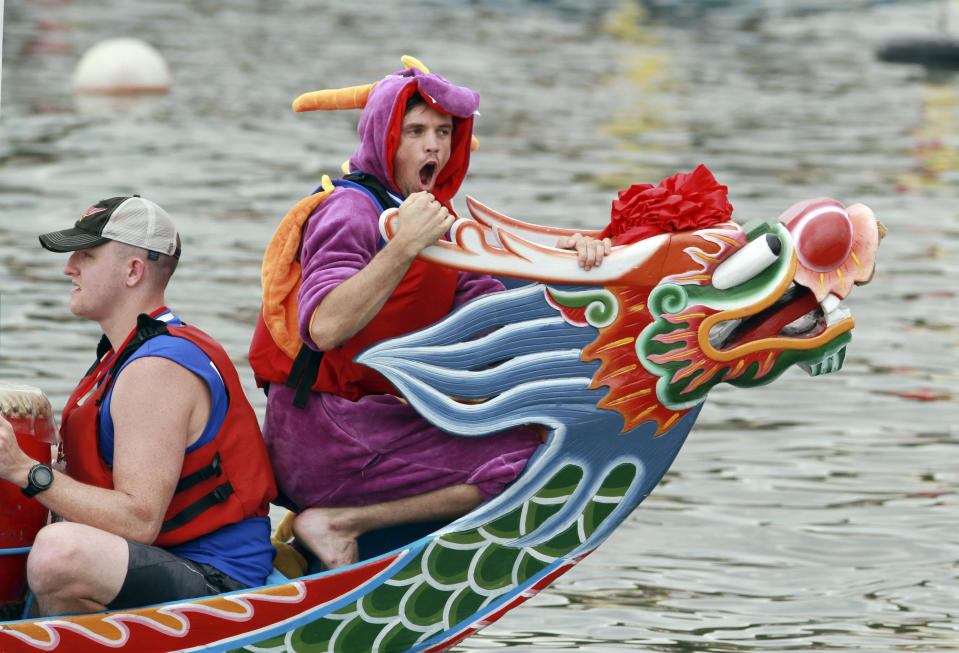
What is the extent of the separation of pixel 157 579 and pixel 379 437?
719mm

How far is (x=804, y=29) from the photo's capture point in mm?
31547

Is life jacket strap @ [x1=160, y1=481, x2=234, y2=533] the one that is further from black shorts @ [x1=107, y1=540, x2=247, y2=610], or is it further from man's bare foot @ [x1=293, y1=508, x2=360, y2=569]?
man's bare foot @ [x1=293, y1=508, x2=360, y2=569]

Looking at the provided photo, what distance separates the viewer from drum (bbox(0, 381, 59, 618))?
4.45 metres

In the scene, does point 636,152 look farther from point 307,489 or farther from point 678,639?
point 307,489

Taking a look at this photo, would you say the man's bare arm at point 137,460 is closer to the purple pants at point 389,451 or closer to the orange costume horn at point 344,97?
the purple pants at point 389,451

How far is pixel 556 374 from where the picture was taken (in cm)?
457

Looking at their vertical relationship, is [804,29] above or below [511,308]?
above

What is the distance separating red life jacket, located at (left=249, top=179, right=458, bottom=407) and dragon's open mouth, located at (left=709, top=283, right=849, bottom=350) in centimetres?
82

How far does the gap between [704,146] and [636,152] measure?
0.94 m

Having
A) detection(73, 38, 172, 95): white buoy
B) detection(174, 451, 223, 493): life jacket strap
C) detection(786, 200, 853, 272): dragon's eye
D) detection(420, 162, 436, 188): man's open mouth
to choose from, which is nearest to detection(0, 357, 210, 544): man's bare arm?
detection(174, 451, 223, 493): life jacket strap

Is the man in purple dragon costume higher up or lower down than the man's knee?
higher up

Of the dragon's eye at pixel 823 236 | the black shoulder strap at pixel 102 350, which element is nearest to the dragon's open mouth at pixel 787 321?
the dragon's eye at pixel 823 236

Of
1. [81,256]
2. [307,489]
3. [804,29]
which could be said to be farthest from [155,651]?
[804,29]

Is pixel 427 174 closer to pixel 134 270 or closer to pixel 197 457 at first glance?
pixel 134 270
